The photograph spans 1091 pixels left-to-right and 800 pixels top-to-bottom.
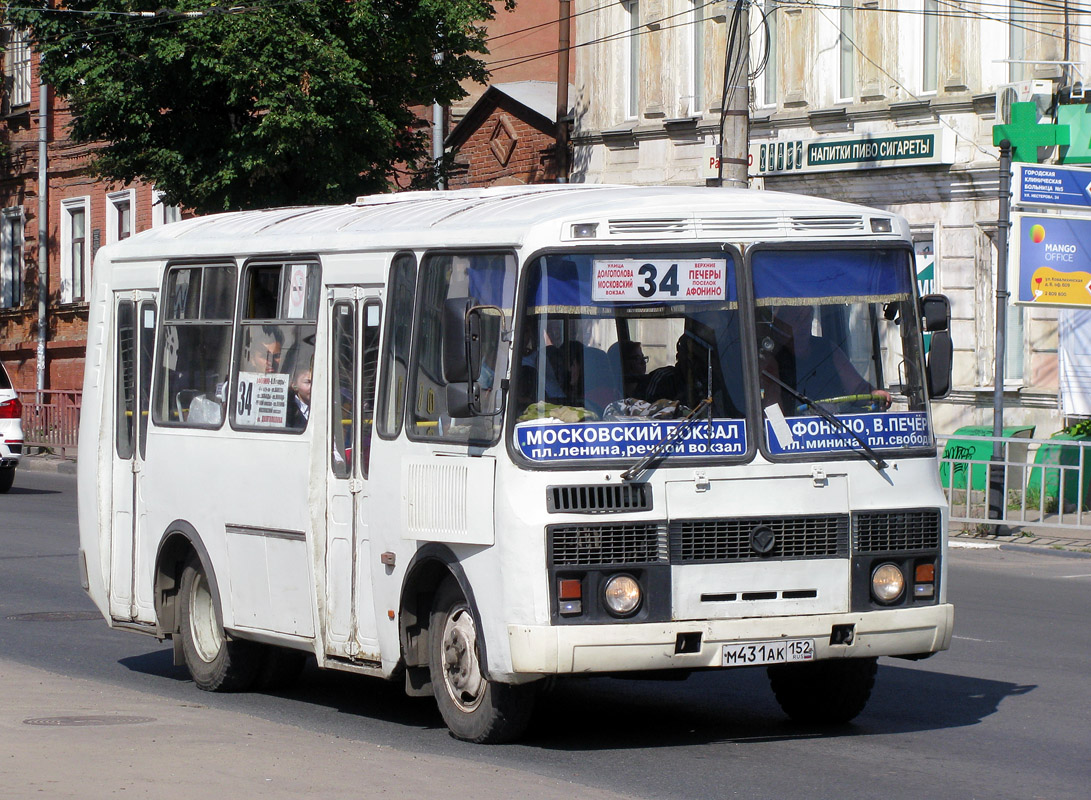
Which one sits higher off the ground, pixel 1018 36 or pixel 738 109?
pixel 1018 36

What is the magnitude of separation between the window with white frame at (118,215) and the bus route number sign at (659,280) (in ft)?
109

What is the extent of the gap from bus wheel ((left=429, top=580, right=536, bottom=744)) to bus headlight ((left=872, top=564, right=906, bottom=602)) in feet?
5.26

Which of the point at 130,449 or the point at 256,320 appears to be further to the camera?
the point at 130,449

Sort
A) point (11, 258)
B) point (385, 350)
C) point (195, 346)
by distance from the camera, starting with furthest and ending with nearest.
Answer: point (11, 258) → point (195, 346) → point (385, 350)

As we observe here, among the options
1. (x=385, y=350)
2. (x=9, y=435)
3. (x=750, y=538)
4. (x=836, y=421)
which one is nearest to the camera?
(x=750, y=538)

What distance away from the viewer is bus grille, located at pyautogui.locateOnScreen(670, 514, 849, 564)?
8.02 meters

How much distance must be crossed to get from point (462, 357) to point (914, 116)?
1962 centimetres

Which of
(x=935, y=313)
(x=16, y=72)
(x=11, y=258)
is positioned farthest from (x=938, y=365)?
(x=11, y=258)

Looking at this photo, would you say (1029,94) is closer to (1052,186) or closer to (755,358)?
(1052,186)

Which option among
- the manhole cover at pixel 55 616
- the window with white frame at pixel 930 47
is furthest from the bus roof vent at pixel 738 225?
the window with white frame at pixel 930 47

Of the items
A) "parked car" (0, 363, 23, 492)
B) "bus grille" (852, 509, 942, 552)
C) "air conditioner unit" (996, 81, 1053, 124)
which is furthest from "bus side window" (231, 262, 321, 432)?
"air conditioner unit" (996, 81, 1053, 124)

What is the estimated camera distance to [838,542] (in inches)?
324

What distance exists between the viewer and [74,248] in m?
41.5

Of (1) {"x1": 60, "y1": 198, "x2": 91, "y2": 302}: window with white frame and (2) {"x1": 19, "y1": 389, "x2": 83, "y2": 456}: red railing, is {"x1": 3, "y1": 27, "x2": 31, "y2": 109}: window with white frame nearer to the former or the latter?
(1) {"x1": 60, "y1": 198, "x2": 91, "y2": 302}: window with white frame
